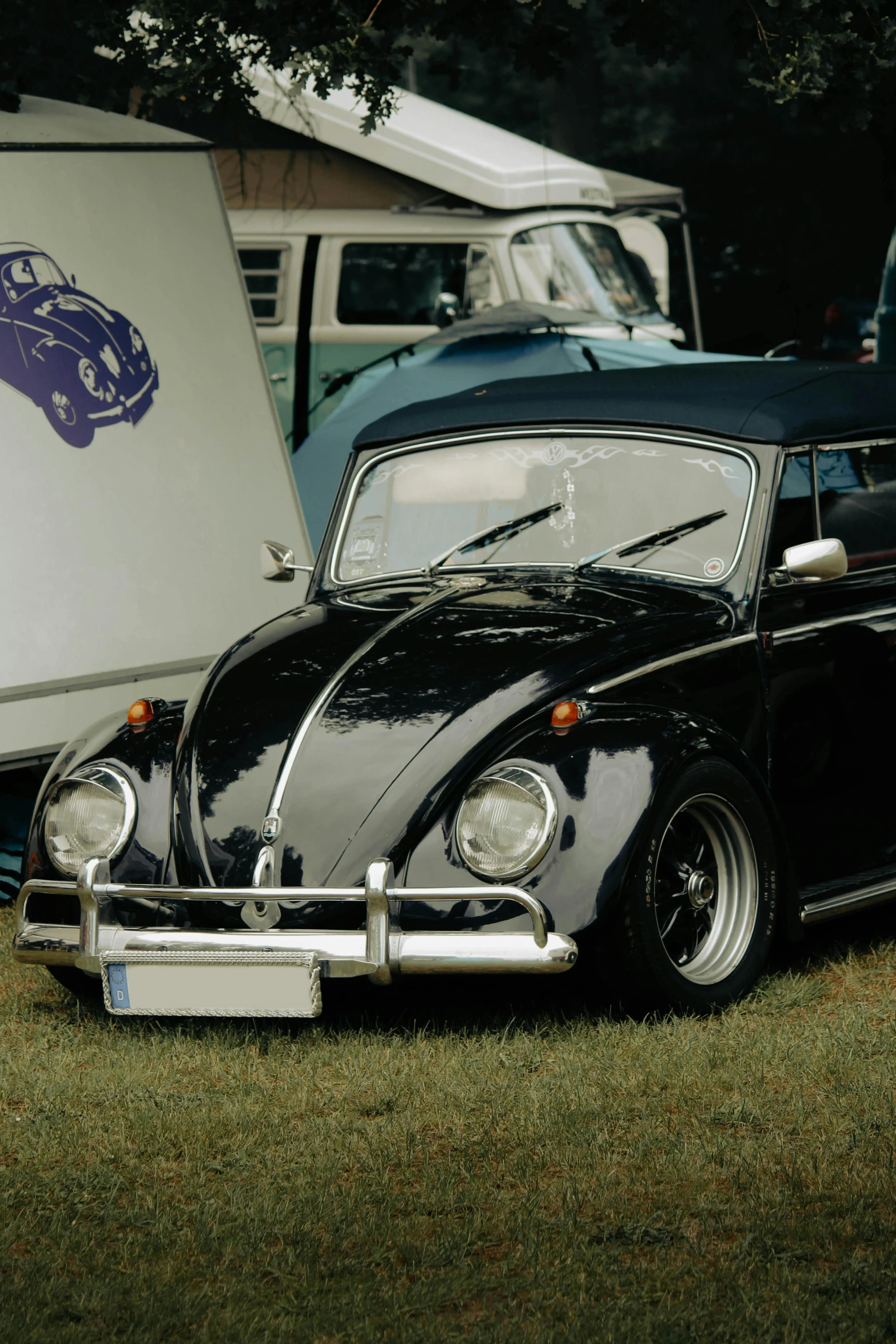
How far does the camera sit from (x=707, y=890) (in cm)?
507

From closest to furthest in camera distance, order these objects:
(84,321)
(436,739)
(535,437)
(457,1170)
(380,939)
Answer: (457,1170) → (380,939) → (436,739) → (535,437) → (84,321)

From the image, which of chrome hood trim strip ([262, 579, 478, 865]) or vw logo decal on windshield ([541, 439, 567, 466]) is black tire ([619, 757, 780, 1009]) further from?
vw logo decal on windshield ([541, 439, 567, 466])

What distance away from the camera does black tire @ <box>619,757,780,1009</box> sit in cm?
482

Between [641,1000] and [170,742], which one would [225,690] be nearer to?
[170,742]

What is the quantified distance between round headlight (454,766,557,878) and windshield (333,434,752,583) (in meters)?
1.25

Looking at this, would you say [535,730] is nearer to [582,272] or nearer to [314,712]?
[314,712]

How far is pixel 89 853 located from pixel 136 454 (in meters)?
2.46

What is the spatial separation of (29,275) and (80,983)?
3.03 meters

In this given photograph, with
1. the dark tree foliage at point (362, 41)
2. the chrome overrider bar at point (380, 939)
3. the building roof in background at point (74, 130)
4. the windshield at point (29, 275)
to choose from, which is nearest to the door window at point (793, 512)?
the chrome overrider bar at point (380, 939)

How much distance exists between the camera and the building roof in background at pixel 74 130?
7.05 metres

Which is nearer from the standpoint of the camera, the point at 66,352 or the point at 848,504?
the point at 848,504

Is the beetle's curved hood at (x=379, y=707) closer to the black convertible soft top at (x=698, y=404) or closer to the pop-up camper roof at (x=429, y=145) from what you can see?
the black convertible soft top at (x=698, y=404)

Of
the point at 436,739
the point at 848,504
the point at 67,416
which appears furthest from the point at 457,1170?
the point at 67,416

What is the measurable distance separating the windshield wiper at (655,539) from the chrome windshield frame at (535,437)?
4cm
